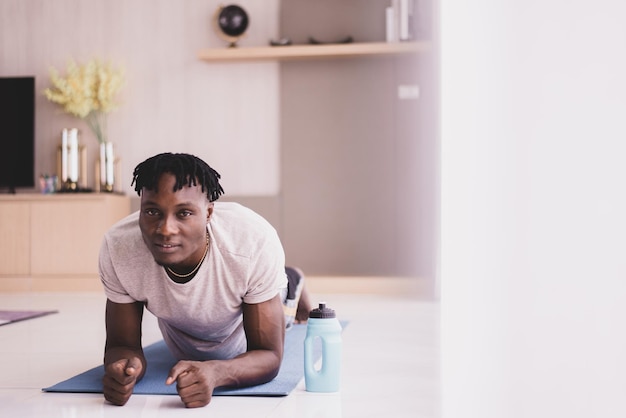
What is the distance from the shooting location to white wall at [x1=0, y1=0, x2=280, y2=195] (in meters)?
5.67

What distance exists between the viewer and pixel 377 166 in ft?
18.2

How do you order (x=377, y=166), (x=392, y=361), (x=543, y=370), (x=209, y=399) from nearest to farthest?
(x=543, y=370) → (x=209, y=399) → (x=392, y=361) → (x=377, y=166)

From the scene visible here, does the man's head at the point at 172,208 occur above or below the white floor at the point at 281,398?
above

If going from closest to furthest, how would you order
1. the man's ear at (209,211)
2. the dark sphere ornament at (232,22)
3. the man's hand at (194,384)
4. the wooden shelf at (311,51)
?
the man's hand at (194,384) < the man's ear at (209,211) < the wooden shelf at (311,51) < the dark sphere ornament at (232,22)

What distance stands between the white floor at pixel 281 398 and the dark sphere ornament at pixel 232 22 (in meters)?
2.23

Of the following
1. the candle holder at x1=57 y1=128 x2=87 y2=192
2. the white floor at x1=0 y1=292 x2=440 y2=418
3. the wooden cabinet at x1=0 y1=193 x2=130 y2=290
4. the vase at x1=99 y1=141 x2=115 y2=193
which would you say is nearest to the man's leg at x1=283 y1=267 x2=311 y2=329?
the white floor at x1=0 y1=292 x2=440 y2=418

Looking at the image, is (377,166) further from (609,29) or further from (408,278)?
(609,29)

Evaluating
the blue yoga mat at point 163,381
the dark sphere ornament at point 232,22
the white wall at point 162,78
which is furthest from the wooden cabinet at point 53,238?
the blue yoga mat at point 163,381

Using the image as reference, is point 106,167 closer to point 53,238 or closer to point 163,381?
point 53,238

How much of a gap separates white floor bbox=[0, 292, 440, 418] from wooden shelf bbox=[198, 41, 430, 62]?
1867mm

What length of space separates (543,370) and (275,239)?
0.83m

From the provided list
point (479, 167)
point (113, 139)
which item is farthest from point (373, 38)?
point (479, 167)

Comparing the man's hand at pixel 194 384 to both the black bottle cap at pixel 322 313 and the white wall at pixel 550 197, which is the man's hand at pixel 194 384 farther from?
the white wall at pixel 550 197

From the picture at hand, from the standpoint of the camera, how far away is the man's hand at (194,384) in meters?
1.91
